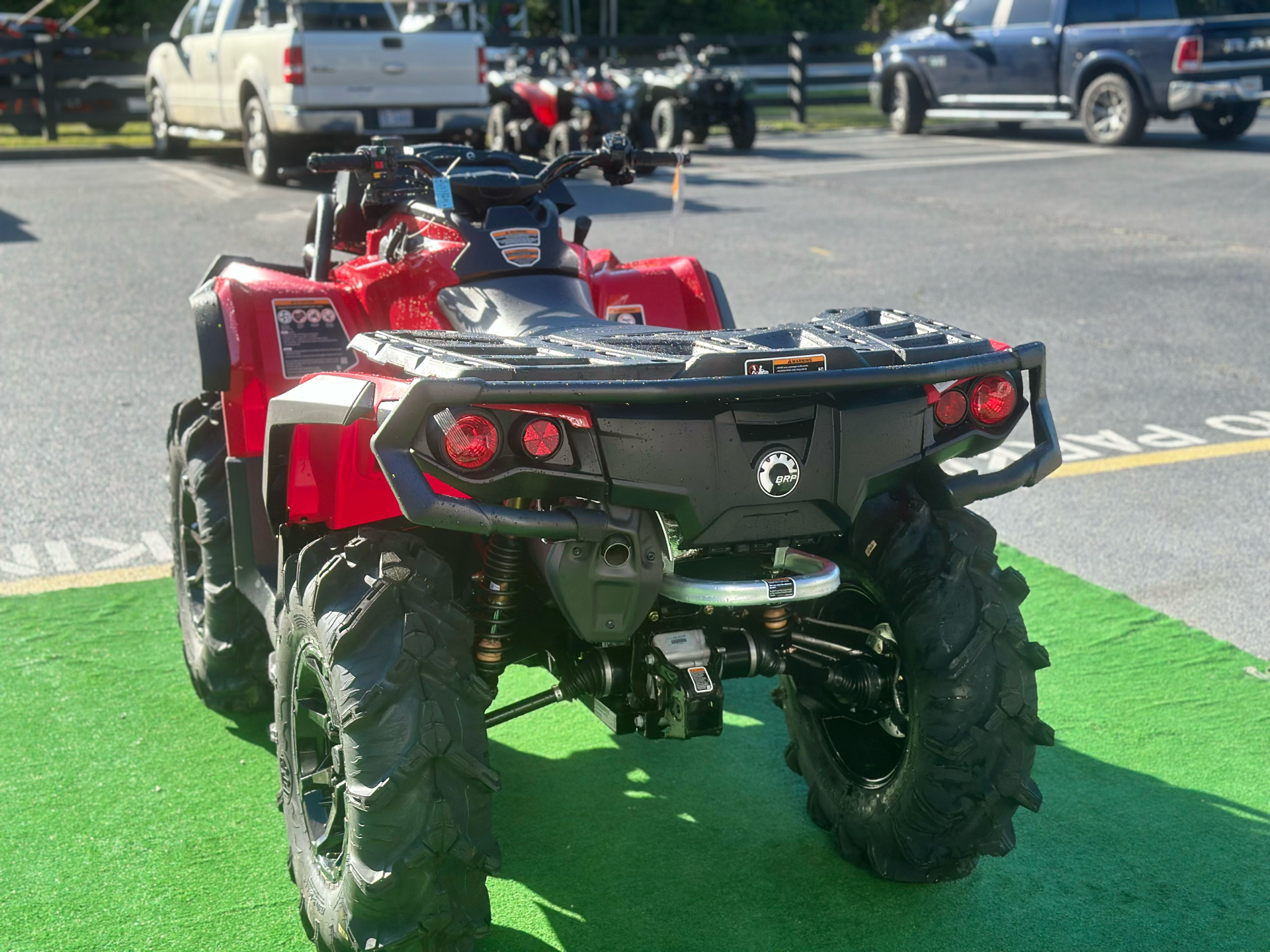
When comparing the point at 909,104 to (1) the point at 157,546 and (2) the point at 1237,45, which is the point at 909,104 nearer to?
(2) the point at 1237,45

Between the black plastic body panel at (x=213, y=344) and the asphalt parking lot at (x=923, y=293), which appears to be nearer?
the black plastic body panel at (x=213, y=344)

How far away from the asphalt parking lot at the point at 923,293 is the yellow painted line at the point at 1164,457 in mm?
38

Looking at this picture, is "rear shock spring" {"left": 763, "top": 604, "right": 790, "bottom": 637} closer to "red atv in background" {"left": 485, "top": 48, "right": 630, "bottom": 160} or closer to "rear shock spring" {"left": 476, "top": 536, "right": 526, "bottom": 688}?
"rear shock spring" {"left": 476, "top": 536, "right": 526, "bottom": 688}

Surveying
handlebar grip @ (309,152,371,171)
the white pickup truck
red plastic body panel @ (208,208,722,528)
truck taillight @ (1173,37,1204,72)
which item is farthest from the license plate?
handlebar grip @ (309,152,371,171)

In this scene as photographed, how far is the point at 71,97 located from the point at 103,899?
18296 millimetres

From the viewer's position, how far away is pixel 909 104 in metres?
20.3

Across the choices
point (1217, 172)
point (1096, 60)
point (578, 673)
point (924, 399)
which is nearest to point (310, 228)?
point (578, 673)

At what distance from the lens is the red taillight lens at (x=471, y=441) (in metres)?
2.53

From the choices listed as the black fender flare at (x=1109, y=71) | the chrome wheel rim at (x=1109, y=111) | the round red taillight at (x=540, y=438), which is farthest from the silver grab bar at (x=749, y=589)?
the chrome wheel rim at (x=1109, y=111)

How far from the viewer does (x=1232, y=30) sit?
1666 centimetres

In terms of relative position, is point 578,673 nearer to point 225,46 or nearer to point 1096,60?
point 225,46

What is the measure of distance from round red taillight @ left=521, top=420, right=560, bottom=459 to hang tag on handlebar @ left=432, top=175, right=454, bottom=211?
4.05ft

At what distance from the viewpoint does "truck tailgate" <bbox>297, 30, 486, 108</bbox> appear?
1395 cm

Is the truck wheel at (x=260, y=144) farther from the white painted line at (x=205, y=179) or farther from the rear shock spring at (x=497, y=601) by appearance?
the rear shock spring at (x=497, y=601)
